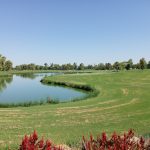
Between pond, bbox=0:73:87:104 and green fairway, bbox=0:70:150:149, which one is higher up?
green fairway, bbox=0:70:150:149

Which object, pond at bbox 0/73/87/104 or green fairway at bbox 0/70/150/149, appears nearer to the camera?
green fairway at bbox 0/70/150/149

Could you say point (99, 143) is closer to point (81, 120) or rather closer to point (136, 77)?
point (81, 120)

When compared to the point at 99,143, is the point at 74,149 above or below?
below

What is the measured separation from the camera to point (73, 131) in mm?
20656

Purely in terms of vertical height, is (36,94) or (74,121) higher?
(74,121)

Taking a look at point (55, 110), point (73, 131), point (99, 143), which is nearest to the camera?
point (99, 143)

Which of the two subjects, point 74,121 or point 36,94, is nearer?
point 74,121

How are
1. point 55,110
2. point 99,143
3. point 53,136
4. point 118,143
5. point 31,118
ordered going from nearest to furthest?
1. point 118,143
2. point 99,143
3. point 53,136
4. point 31,118
5. point 55,110

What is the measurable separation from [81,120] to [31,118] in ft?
13.7

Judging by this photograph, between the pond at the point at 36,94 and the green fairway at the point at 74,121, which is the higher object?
the green fairway at the point at 74,121

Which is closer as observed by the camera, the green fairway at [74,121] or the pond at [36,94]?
the green fairway at [74,121]

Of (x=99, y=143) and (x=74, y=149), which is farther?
(x=74, y=149)

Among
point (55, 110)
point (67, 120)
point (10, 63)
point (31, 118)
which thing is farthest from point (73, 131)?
point (10, 63)

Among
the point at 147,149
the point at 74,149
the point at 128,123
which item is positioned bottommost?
the point at 128,123
